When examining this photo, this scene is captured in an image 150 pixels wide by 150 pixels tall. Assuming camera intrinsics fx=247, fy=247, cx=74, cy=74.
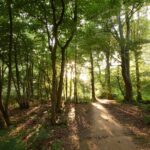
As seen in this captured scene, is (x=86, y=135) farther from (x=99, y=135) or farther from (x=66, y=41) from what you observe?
(x=66, y=41)

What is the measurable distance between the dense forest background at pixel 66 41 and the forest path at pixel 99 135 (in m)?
1.58

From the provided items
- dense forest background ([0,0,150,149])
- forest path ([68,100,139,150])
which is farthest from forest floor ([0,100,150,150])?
dense forest background ([0,0,150,149])

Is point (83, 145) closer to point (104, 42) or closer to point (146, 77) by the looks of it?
point (104, 42)

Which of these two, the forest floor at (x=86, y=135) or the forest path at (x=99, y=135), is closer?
the forest floor at (x=86, y=135)

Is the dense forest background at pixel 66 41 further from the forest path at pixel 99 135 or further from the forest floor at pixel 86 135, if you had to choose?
the forest path at pixel 99 135

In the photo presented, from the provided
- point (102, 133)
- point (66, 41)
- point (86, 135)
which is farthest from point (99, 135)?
point (66, 41)

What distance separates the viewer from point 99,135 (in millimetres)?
10469

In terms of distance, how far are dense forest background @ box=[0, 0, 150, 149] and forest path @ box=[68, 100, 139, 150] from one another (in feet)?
5.17

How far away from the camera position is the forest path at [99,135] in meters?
8.88

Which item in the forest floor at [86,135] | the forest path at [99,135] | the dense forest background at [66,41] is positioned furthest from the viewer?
the dense forest background at [66,41]

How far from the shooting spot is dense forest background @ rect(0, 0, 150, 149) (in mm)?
12836

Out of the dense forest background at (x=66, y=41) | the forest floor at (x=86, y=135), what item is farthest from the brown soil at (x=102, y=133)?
the dense forest background at (x=66, y=41)

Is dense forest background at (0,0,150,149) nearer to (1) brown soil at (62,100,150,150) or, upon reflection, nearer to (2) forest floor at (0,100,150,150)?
(2) forest floor at (0,100,150,150)

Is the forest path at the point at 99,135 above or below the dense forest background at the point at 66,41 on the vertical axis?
below
